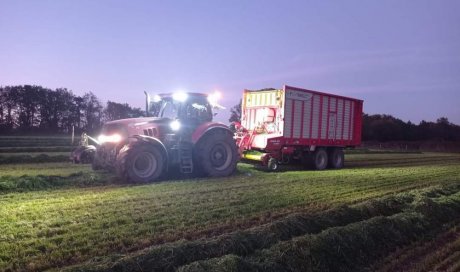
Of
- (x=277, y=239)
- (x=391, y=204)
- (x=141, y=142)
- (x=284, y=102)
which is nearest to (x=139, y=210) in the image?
(x=277, y=239)

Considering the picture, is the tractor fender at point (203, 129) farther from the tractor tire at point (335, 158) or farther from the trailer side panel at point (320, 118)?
the tractor tire at point (335, 158)

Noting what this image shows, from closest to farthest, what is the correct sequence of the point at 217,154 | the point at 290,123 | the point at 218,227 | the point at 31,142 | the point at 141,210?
the point at 218,227 < the point at 141,210 < the point at 217,154 < the point at 290,123 < the point at 31,142

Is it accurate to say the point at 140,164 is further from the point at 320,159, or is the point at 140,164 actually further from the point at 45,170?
the point at 320,159

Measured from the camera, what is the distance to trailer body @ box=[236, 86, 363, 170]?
17.3 metres

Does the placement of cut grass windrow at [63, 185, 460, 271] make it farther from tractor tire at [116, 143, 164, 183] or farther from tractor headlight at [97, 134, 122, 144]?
tractor headlight at [97, 134, 122, 144]

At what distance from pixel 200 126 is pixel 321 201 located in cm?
510

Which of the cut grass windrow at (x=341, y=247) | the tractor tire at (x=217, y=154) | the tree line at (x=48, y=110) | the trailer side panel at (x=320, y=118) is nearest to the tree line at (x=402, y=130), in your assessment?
the tree line at (x=48, y=110)

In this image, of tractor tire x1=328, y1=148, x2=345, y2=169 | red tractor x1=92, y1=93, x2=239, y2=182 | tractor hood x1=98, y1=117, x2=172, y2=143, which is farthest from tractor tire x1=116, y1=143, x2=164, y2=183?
tractor tire x1=328, y1=148, x2=345, y2=169

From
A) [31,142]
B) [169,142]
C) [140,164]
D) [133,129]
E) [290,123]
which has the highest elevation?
[290,123]

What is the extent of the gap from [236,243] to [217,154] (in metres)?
8.46

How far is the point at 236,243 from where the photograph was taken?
20.0ft

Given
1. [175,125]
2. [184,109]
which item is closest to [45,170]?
[175,125]

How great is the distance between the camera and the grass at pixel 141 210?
6.25 metres

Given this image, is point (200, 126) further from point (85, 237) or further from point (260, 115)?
point (85, 237)
